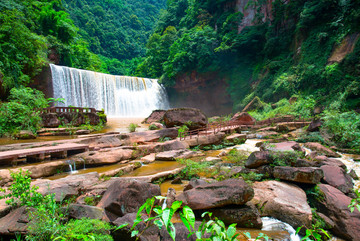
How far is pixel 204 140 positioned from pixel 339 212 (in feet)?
25.1

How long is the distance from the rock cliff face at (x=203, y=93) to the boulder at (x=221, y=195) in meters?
27.7

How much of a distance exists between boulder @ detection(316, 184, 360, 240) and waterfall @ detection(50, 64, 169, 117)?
23.5m

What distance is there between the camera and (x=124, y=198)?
3719 millimetres

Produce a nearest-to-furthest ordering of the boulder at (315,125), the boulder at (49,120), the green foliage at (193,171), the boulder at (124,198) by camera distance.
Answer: the boulder at (124,198) → the green foliage at (193,171) → the boulder at (315,125) → the boulder at (49,120)

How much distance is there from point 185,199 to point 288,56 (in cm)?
2602

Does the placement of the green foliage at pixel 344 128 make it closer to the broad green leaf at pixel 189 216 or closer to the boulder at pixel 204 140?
the boulder at pixel 204 140

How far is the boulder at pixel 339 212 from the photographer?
3.88 metres

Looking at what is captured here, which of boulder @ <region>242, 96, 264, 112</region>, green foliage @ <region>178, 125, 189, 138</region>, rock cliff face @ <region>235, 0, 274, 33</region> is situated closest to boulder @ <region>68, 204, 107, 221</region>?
green foliage @ <region>178, 125, 189, 138</region>

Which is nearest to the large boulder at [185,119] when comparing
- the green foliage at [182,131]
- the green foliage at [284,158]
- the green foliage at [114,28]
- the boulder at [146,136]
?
the green foliage at [182,131]

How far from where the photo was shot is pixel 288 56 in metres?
24.4

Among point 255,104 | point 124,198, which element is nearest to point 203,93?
point 255,104

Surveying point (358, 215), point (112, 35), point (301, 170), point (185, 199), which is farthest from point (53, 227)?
point (112, 35)

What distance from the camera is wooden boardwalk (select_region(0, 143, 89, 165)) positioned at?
258 inches

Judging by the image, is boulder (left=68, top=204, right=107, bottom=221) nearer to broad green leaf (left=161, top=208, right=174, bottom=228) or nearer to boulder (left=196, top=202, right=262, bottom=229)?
boulder (left=196, top=202, right=262, bottom=229)
